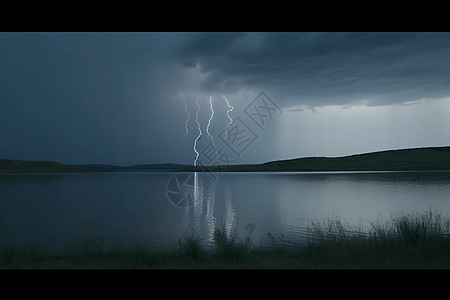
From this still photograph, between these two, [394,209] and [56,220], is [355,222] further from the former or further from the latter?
[56,220]

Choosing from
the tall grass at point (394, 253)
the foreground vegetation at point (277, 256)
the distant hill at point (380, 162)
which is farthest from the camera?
the distant hill at point (380, 162)

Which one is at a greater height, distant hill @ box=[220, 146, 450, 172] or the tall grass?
distant hill @ box=[220, 146, 450, 172]

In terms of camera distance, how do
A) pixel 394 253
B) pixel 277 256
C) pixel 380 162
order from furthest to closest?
1. pixel 380 162
2. pixel 277 256
3. pixel 394 253

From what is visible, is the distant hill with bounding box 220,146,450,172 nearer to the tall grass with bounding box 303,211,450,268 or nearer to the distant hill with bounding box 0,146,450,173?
the distant hill with bounding box 0,146,450,173

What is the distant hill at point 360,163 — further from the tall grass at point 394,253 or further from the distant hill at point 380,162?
the tall grass at point 394,253

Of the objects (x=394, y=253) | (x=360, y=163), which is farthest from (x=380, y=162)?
(x=394, y=253)

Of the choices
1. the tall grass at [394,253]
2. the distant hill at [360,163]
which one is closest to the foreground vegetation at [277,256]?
the tall grass at [394,253]

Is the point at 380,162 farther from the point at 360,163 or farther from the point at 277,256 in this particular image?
the point at 277,256

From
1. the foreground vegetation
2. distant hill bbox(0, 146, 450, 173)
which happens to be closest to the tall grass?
the foreground vegetation

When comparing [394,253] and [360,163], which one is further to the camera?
[360,163]

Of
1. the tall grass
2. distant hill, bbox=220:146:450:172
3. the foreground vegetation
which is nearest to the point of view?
the tall grass

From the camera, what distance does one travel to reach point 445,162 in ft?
326
